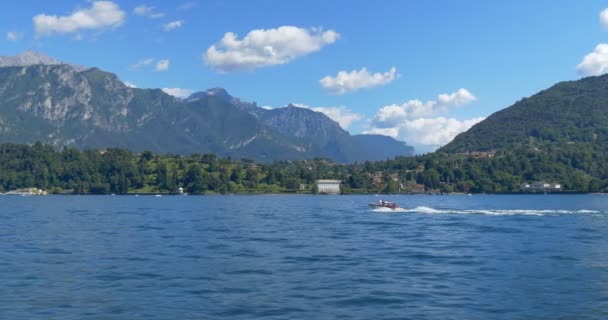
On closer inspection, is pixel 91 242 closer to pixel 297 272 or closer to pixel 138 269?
pixel 138 269

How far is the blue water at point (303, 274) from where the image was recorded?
4259cm

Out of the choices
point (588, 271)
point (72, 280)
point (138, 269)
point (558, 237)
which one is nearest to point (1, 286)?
point (72, 280)

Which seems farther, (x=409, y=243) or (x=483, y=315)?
(x=409, y=243)

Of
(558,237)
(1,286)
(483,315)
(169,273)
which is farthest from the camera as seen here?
(558,237)

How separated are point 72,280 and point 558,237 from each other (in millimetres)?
63575

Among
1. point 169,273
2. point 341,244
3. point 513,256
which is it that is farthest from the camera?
point 341,244

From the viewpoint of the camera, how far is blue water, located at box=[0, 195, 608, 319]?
42594mm

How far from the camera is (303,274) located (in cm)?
5625

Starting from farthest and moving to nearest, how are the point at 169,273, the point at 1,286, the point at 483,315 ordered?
the point at 169,273
the point at 1,286
the point at 483,315

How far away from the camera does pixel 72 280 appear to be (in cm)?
5256

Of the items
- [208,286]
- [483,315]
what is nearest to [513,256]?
[483,315]

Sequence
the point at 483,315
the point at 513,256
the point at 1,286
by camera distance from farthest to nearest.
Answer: the point at 513,256
the point at 1,286
the point at 483,315

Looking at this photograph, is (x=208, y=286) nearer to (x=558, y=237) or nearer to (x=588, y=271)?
(x=588, y=271)

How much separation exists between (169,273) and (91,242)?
28733 millimetres
